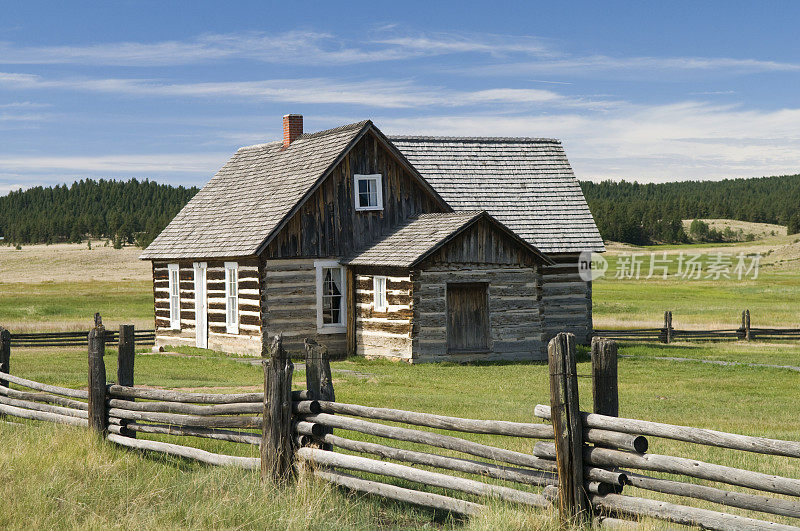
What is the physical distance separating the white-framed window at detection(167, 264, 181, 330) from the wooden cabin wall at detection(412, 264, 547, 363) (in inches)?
415

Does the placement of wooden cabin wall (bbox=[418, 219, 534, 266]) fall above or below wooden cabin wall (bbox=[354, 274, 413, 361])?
above

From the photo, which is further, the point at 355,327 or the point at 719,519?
the point at 355,327

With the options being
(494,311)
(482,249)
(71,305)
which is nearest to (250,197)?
(482,249)

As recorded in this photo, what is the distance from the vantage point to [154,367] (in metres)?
24.8

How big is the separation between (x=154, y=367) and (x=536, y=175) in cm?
1755

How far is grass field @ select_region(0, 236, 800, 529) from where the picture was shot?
27.6 ft

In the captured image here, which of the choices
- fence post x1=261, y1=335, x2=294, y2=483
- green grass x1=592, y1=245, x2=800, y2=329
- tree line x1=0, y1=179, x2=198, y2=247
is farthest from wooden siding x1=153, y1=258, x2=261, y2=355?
tree line x1=0, y1=179, x2=198, y2=247

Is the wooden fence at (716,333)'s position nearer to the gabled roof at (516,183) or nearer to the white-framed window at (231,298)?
the gabled roof at (516,183)

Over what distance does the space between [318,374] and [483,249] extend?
17283 millimetres

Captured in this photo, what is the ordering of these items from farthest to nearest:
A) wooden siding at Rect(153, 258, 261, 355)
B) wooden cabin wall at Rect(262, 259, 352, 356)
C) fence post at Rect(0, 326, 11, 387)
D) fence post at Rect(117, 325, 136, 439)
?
wooden siding at Rect(153, 258, 261, 355) → wooden cabin wall at Rect(262, 259, 352, 356) → fence post at Rect(0, 326, 11, 387) → fence post at Rect(117, 325, 136, 439)

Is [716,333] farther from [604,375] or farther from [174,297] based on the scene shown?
[604,375]

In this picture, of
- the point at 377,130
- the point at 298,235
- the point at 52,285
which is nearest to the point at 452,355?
the point at 298,235

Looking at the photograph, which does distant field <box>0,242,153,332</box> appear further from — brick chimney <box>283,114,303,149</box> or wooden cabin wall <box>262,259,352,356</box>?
wooden cabin wall <box>262,259,352,356</box>

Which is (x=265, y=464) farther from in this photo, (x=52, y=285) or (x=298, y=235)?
(x=52, y=285)
